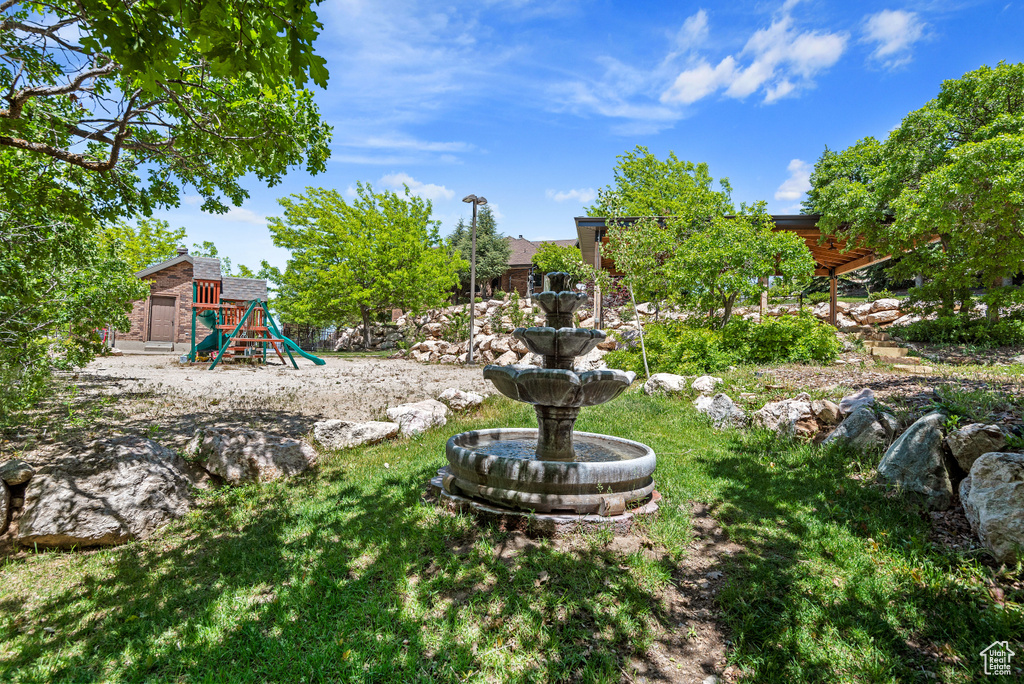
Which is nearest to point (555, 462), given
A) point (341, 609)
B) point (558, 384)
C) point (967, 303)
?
point (558, 384)

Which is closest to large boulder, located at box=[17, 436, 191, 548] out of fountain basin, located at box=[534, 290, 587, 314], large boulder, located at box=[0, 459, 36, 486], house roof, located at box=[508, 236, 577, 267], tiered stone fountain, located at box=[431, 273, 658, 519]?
large boulder, located at box=[0, 459, 36, 486]

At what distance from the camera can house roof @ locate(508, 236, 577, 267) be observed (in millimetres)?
41812

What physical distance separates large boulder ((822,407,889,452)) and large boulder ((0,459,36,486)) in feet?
28.7

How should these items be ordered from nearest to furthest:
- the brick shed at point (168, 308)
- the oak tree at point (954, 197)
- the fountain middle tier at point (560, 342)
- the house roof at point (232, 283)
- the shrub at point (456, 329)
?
the fountain middle tier at point (560, 342) < the oak tree at point (954, 197) < the shrub at point (456, 329) < the house roof at point (232, 283) < the brick shed at point (168, 308)

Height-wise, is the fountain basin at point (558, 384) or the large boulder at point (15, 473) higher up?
the fountain basin at point (558, 384)

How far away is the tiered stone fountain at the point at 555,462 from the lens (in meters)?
3.97

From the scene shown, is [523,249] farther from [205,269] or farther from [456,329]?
[205,269]

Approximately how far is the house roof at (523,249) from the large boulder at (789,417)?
34.3 meters

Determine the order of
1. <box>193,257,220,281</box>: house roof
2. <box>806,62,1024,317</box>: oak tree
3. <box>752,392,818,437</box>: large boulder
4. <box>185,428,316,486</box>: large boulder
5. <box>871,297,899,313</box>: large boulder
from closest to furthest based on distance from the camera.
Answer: <box>185,428,316,486</box>: large boulder, <box>752,392,818,437</box>: large boulder, <box>806,62,1024,317</box>: oak tree, <box>871,297,899,313</box>: large boulder, <box>193,257,220,281</box>: house roof

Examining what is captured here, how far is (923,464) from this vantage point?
14.0 feet

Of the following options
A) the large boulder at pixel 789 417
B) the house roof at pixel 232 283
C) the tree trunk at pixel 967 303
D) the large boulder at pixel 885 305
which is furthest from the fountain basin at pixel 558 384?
the house roof at pixel 232 283

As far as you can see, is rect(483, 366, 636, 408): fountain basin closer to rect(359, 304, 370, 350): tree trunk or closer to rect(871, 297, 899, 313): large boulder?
rect(871, 297, 899, 313): large boulder

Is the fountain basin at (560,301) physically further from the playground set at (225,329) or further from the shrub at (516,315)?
the shrub at (516,315)

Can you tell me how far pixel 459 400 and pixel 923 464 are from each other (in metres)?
6.72
